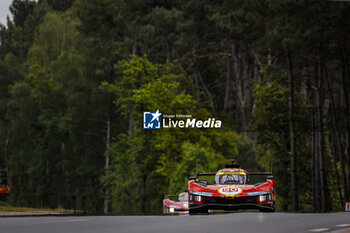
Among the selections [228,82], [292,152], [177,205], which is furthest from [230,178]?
[228,82]

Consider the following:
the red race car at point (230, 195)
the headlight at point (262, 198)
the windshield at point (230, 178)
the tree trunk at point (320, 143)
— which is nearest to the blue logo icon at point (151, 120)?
the tree trunk at point (320, 143)

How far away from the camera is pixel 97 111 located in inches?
2867

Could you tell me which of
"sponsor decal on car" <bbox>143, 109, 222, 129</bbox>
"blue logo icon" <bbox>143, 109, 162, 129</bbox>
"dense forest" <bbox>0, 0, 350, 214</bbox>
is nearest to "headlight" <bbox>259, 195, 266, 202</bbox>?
"dense forest" <bbox>0, 0, 350, 214</bbox>

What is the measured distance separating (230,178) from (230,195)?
76cm

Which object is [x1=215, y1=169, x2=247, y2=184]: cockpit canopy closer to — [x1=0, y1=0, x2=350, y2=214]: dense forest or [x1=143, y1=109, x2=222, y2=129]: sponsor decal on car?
[x1=0, y1=0, x2=350, y2=214]: dense forest

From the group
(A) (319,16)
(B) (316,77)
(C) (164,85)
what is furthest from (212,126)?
(A) (319,16)

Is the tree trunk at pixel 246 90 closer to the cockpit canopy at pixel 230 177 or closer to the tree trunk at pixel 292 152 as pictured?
the tree trunk at pixel 292 152

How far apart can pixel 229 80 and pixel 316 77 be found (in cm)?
2106

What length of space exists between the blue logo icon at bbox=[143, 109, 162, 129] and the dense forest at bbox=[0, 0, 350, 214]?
0.74 m

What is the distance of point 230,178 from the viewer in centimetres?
1984

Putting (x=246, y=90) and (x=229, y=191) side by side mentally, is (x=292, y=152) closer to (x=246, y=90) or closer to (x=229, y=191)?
(x=246, y=90)

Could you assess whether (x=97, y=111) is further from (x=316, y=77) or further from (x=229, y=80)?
(x=316, y=77)

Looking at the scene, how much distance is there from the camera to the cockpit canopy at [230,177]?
19780mm

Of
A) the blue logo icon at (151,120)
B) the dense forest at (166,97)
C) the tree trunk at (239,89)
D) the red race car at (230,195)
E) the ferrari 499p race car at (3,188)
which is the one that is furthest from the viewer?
Answer: the ferrari 499p race car at (3,188)
